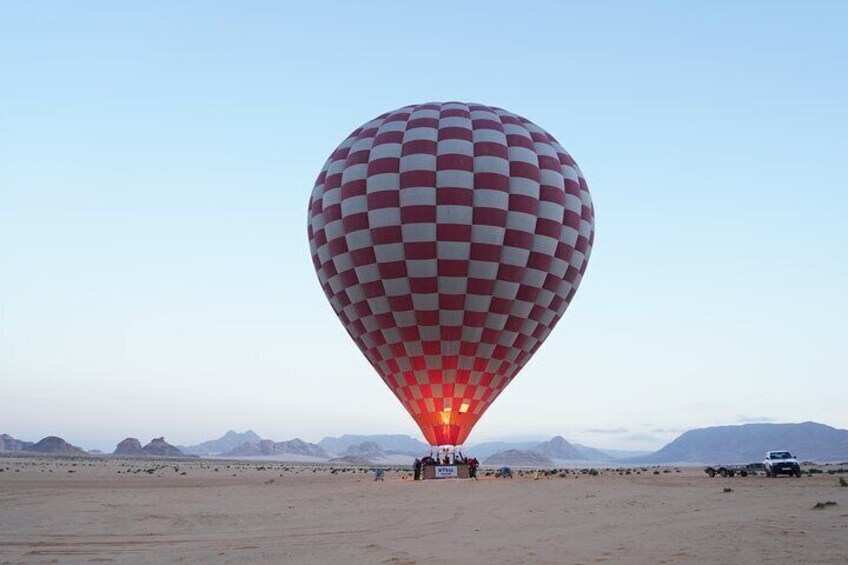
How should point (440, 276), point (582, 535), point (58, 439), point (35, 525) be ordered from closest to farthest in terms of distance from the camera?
point (582, 535) < point (35, 525) < point (440, 276) < point (58, 439)

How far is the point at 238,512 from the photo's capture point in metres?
17.3

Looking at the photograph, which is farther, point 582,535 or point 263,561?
point 582,535

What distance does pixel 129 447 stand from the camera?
19525 cm

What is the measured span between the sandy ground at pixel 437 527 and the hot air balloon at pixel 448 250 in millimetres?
5812

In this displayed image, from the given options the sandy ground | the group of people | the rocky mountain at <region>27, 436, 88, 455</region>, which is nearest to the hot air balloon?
the group of people

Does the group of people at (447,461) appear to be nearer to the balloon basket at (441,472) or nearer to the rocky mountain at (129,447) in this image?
the balloon basket at (441,472)

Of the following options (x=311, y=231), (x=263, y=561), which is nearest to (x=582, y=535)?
(x=263, y=561)

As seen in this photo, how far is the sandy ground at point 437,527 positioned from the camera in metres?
9.96

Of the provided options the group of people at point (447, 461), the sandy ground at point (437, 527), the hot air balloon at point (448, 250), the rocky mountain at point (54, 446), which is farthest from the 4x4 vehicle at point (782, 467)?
the rocky mountain at point (54, 446)

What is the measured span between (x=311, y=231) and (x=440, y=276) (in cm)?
673

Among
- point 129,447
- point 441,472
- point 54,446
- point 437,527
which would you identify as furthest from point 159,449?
point 437,527

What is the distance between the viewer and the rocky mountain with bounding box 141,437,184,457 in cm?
18838

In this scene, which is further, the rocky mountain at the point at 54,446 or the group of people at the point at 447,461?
the rocky mountain at the point at 54,446

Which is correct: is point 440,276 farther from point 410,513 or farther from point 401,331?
point 410,513
